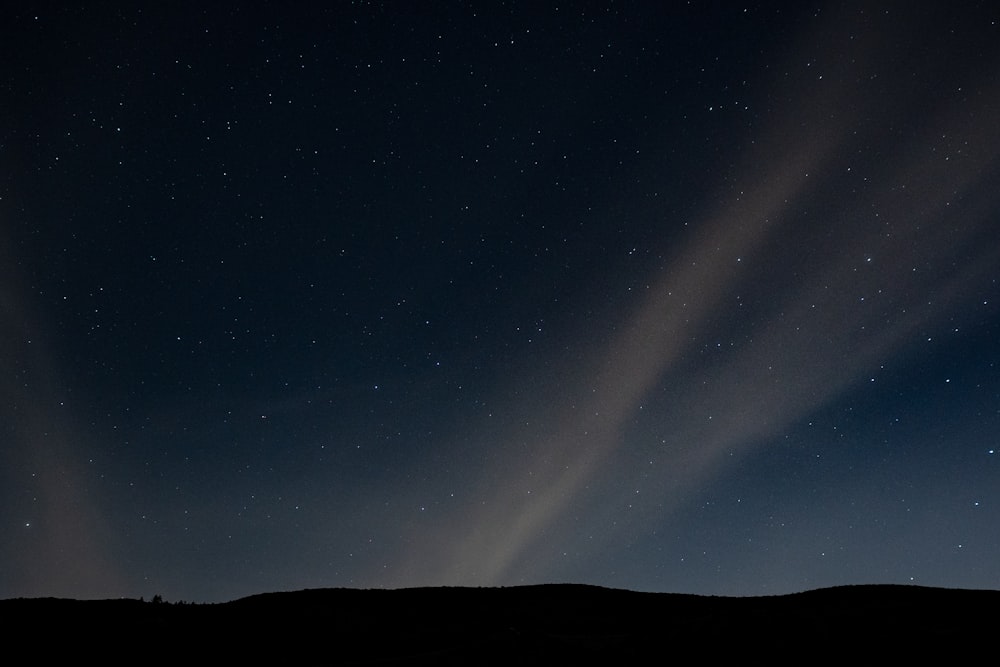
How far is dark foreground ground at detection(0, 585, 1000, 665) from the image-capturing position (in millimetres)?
8078

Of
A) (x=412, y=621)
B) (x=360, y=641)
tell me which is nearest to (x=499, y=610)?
(x=412, y=621)

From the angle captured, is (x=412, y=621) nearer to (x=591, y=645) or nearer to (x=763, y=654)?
(x=591, y=645)

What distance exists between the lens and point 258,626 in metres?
11.6

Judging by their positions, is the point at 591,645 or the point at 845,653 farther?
the point at 591,645

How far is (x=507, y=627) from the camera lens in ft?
35.1

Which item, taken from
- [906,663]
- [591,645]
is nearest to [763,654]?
[906,663]

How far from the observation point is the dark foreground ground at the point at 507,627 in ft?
26.5

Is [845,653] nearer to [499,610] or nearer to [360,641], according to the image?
[499,610]

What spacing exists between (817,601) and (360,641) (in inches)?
330

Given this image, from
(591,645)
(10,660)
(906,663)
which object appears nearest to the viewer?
(906,663)

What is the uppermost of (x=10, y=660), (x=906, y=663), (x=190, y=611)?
(x=190, y=611)

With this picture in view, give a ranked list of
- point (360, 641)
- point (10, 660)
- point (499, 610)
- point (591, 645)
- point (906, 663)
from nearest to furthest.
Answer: point (906, 663) → point (591, 645) → point (10, 660) → point (360, 641) → point (499, 610)

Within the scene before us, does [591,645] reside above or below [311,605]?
below

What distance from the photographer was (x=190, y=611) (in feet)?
40.0
